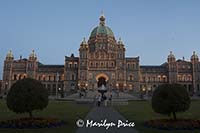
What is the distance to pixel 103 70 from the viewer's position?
9719 centimetres

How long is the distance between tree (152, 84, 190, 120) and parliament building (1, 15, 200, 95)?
249 feet

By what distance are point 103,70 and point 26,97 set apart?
8061cm

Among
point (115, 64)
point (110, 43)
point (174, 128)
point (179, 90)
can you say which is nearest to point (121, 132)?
point (174, 128)

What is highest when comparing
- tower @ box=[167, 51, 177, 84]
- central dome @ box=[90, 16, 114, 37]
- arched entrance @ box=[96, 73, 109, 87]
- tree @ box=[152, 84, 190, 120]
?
central dome @ box=[90, 16, 114, 37]

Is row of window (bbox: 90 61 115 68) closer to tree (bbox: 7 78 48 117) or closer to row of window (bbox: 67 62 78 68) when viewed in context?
row of window (bbox: 67 62 78 68)

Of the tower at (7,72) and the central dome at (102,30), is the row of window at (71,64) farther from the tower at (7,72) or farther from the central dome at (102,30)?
the tower at (7,72)

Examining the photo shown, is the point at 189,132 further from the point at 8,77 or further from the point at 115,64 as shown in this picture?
the point at 8,77

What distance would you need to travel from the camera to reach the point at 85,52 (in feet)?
327

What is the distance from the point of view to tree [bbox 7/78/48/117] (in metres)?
16.9

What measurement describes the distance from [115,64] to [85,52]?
520 inches

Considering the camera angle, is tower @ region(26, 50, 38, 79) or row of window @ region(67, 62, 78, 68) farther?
tower @ region(26, 50, 38, 79)

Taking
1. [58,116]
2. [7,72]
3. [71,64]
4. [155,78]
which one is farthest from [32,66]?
[58,116]

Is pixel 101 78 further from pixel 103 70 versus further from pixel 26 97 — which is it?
pixel 26 97

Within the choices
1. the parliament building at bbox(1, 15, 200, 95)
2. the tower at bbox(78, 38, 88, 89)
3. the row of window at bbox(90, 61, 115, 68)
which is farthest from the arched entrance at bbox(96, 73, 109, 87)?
the tower at bbox(78, 38, 88, 89)
